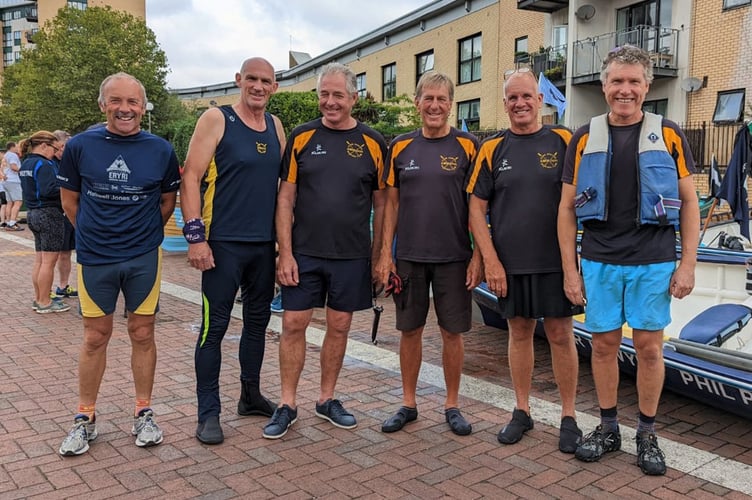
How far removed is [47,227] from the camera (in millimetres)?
7383

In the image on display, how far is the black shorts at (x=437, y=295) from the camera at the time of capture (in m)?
4.01

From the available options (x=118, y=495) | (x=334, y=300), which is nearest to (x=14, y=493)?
(x=118, y=495)

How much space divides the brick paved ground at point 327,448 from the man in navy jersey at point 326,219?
35cm

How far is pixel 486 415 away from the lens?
14.5ft

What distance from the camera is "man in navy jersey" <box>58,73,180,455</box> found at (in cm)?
360

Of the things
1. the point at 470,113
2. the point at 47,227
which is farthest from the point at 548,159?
the point at 470,113

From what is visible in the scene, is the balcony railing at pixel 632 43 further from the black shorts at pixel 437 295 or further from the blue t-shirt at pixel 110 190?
the blue t-shirt at pixel 110 190

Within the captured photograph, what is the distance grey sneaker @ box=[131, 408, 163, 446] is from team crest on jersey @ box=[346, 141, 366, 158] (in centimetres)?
195

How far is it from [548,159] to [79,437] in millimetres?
3065

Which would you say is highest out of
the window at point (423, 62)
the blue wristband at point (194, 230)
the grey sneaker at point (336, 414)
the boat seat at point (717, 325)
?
the window at point (423, 62)

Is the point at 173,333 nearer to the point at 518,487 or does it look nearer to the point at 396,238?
the point at 396,238

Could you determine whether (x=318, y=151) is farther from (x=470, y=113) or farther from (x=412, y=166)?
(x=470, y=113)

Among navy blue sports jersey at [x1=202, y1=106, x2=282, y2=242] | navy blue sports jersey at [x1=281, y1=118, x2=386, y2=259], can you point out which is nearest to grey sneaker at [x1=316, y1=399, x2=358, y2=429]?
navy blue sports jersey at [x1=281, y1=118, x2=386, y2=259]

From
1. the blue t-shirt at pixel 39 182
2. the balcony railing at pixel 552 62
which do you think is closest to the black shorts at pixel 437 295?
the blue t-shirt at pixel 39 182
